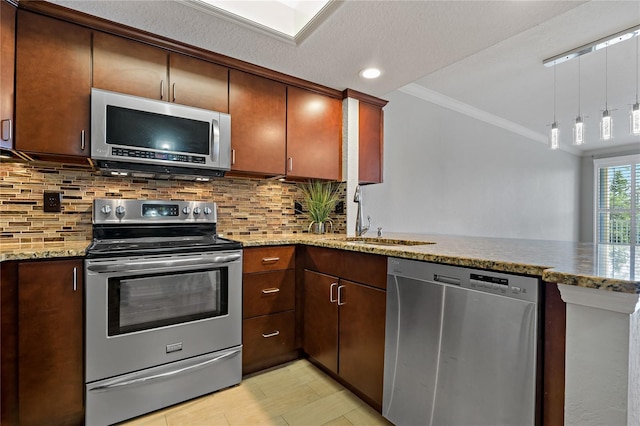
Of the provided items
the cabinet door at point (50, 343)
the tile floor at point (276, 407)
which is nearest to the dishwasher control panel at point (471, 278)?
the tile floor at point (276, 407)

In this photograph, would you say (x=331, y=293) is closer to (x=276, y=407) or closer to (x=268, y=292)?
(x=268, y=292)

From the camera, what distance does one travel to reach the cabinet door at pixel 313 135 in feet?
8.13

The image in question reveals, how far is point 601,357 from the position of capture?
2.74 feet

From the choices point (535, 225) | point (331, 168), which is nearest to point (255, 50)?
point (331, 168)

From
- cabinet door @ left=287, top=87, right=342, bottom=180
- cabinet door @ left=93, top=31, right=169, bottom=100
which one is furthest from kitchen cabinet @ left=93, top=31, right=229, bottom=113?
cabinet door @ left=287, top=87, right=342, bottom=180

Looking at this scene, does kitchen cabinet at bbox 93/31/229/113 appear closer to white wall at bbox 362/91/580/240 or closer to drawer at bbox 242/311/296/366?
white wall at bbox 362/91/580/240

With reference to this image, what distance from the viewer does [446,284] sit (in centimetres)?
126

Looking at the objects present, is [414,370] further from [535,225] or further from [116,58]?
[535,225]

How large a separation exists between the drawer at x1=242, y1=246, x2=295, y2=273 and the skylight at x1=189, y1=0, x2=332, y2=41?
1360mm

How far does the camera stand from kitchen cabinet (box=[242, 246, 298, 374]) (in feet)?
6.56

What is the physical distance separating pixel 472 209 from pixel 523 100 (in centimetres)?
145

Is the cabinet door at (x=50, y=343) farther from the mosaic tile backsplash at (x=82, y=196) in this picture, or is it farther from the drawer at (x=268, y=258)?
the drawer at (x=268, y=258)


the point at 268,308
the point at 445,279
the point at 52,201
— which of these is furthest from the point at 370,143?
the point at 52,201

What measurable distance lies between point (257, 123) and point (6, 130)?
136 cm
